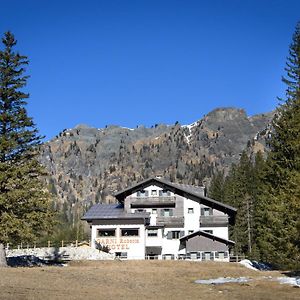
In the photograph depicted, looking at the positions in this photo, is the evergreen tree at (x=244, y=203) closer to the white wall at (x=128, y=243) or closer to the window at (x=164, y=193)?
the window at (x=164, y=193)

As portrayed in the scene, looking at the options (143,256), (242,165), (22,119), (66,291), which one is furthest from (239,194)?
(66,291)

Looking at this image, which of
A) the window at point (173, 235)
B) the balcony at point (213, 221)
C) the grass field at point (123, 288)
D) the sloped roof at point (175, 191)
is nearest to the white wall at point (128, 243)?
the window at point (173, 235)

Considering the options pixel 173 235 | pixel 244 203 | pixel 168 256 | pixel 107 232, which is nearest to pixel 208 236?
pixel 173 235

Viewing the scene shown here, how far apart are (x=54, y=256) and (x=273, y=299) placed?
116 ft

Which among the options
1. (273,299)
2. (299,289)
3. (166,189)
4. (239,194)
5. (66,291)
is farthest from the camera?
(239,194)

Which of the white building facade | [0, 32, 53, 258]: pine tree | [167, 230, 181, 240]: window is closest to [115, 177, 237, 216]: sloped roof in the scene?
the white building facade

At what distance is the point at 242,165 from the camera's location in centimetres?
8731

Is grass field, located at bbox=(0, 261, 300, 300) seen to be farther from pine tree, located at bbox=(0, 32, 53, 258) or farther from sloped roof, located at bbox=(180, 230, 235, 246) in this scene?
sloped roof, located at bbox=(180, 230, 235, 246)

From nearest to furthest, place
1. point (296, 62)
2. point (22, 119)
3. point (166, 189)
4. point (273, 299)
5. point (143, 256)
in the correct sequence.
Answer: point (273, 299) < point (22, 119) < point (296, 62) < point (143, 256) < point (166, 189)

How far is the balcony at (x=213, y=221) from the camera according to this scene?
61938 mm

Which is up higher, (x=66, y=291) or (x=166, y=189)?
(x=166, y=189)

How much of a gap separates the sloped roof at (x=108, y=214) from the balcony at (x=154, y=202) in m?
2.06

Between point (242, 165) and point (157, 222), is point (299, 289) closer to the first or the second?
point (157, 222)

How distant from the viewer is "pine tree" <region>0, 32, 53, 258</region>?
105 ft
